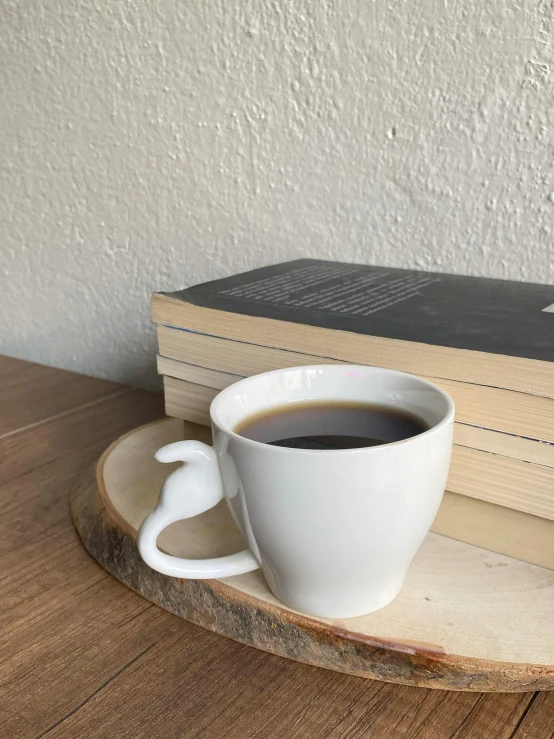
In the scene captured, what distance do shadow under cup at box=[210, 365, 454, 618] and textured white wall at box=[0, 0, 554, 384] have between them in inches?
10.4

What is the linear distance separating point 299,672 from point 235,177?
18.3 inches

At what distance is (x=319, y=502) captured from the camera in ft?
0.95

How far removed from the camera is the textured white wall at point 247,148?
0.52 metres

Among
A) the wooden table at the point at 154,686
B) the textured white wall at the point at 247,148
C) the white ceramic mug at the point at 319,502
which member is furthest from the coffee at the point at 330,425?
the textured white wall at the point at 247,148

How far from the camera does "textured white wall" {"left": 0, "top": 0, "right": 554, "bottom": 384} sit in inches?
20.6

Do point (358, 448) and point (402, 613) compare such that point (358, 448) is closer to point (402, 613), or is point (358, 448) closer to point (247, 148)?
point (402, 613)

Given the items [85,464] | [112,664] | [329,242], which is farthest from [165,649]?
[329,242]

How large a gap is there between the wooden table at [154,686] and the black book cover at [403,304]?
6.7 inches

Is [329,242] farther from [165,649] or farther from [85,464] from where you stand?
[165,649]

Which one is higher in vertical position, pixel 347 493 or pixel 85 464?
pixel 347 493

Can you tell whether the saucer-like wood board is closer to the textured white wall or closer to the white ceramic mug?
the white ceramic mug

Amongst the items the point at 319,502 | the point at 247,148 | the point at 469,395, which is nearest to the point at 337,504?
the point at 319,502

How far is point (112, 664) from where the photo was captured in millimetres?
339

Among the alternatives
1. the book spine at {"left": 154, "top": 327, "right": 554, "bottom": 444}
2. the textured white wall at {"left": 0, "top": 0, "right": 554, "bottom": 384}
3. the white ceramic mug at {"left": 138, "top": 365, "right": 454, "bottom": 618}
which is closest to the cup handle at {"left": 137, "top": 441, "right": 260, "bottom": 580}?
the white ceramic mug at {"left": 138, "top": 365, "right": 454, "bottom": 618}
